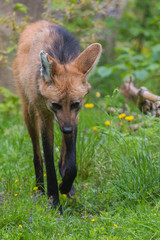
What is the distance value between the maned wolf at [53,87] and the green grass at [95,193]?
0.25 meters

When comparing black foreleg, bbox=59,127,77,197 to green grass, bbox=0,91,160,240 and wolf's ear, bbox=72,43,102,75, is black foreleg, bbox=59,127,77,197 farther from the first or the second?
wolf's ear, bbox=72,43,102,75

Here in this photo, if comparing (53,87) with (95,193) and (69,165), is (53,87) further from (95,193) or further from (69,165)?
(95,193)

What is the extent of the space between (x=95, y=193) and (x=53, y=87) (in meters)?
1.19

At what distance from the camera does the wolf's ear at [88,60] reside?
3.25 m

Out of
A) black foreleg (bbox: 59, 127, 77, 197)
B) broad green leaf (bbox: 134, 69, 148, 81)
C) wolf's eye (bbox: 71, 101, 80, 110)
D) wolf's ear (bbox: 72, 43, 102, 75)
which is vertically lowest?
broad green leaf (bbox: 134, 69, 148, 81)

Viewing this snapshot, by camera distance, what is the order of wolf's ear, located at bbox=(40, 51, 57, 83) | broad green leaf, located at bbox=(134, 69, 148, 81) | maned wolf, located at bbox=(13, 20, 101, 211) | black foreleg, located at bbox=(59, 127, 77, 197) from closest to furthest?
wolf's ear, located at bbox=(40, 51, 57, 83) < maned wolf, located at bbox=(13, 20, 101, 211) < black foreleg, located at bbox=(59, 127, 77, 197) < broad green leaf, located at bbox=(134, 69, 148, 81)

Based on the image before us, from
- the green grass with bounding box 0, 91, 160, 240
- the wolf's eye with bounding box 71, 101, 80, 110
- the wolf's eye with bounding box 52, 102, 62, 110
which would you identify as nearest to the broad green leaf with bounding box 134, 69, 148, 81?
the green grass with bounding box 0, 91, 160, 240

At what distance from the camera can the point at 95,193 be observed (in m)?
3.50

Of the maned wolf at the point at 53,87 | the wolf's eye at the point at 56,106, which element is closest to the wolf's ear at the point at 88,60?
the maned wolf at the point at 53,87

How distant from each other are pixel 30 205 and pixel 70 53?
1578 millimetres

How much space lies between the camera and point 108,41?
8.59 m

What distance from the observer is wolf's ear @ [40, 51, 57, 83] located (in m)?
2.96

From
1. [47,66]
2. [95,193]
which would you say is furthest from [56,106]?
[95,193]

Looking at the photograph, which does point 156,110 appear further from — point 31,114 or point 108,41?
point 108,41
